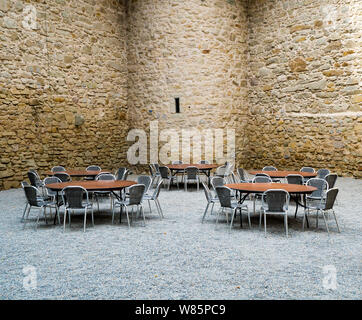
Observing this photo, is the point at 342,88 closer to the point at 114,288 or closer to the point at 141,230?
the point at 141,230

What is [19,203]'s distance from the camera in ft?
25.4

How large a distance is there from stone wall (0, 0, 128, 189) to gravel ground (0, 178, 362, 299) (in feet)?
15.7

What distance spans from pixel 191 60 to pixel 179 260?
1031cm

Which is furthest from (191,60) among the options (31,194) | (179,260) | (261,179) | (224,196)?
(179,260)

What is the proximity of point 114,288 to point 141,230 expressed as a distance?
7.34 ft

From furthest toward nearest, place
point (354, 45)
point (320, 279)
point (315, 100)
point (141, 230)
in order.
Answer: point (315, 100), point (354, 45), point (141, 230), point (320, 279)

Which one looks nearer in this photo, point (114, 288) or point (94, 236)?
point (114, 288)

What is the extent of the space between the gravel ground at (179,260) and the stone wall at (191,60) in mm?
7702

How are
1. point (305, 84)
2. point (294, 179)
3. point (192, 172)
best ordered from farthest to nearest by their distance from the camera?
point (305, 84) → point (192, 172) → point (294, 179)

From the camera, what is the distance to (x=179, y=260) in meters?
3.94

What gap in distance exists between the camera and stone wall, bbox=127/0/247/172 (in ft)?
43.2

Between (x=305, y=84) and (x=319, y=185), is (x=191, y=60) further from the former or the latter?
(x=319, y=185)

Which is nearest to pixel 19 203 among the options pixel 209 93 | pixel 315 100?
pixel 209 93

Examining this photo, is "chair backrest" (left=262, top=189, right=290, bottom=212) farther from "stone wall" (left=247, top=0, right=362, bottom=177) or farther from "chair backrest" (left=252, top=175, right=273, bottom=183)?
"stone wall" (left=247, top=0, right=362, bottom=177)
